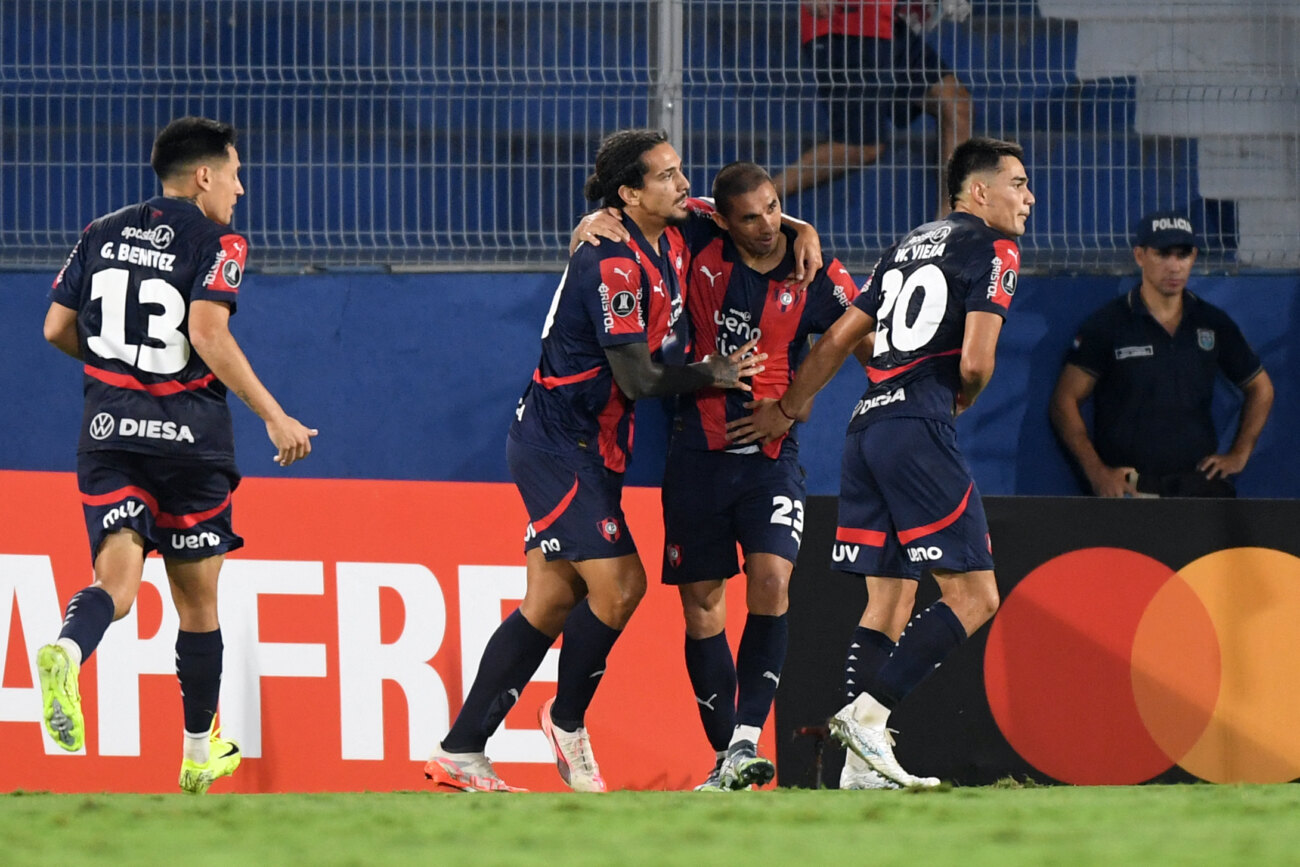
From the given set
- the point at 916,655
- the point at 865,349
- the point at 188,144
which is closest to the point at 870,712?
the point at 916,655

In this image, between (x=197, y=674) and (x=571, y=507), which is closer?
(x=571, y=507)

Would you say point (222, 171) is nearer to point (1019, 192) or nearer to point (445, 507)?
point (445, 507)

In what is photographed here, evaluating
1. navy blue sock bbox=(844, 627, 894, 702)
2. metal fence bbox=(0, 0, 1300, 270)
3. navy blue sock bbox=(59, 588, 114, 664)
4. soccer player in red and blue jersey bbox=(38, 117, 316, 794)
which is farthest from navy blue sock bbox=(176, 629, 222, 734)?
metal fence bbox=(0, 0, 1300, 270)

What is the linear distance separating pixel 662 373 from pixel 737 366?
272mm

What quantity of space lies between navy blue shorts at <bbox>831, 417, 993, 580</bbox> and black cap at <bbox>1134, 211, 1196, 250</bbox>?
10.9ft

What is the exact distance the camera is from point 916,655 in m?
5.09

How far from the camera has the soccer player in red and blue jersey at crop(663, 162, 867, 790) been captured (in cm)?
554

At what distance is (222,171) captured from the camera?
5633mm

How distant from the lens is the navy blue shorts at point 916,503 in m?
5.21

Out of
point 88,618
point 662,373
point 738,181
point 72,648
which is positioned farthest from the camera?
point 738,181

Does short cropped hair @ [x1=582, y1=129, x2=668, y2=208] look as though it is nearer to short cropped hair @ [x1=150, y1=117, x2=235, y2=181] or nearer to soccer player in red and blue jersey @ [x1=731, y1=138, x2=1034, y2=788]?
soccer player in red and blue jersey @ [x1=731, y1=138, x2=1034, y2=788]

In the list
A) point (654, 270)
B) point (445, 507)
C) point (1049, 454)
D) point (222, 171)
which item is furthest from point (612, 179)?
point (1049, 454)

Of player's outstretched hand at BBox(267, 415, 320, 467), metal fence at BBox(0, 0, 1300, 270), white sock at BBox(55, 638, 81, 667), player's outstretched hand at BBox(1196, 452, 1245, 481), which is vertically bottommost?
white sock at BBox(55, 638, 81, 667)

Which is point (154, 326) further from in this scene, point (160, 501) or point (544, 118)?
point (544, 118)
